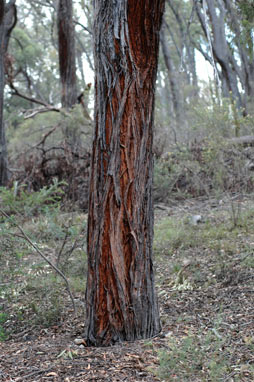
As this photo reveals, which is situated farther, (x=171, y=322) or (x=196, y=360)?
(x=171, y=322)

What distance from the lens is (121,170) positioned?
310 cm

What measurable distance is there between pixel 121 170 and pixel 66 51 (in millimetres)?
8869

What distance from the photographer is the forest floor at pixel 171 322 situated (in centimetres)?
273

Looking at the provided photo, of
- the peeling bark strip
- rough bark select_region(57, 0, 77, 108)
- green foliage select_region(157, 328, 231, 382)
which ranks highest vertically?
rough bark select_region(57, 0, 77, 108)

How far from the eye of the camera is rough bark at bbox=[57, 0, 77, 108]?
10812mm

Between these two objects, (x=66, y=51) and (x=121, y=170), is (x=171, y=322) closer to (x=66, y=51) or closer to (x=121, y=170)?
(x=121, y=170)

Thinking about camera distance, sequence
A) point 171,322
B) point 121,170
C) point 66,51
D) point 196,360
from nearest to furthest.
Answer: point 196,360
point 121,170
point 171,322
point 66,51

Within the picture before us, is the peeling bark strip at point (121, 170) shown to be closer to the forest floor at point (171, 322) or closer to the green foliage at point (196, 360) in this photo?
the forest floor at point (171, 322)

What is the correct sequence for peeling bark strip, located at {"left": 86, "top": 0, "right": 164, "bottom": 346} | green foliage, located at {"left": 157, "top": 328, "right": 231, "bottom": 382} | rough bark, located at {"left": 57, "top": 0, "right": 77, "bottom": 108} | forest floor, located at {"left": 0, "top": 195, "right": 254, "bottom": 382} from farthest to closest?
rough bark, located at {"left": 57, "top": 0, "right": 77, "bottom": 108} → peeling bark strip, located at {"left": 86, "top": 0, "right": 164, "bottom": 346} → forest floor, located at {"left": 0, "top": 195, "right": 254, "bottom": 382} → green foliage, located at {"left": 157, "top": 328, "right": 231, "bottom": 382}

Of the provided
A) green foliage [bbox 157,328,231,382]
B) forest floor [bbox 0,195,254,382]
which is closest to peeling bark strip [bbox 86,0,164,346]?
forest floor [bbox 0,195,254,382]

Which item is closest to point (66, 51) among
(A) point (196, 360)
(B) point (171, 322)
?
(B) point (171, 322)

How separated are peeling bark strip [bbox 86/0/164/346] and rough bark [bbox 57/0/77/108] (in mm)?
8090

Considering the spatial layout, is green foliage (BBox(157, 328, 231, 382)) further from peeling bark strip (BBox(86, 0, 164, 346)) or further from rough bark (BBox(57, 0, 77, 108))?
rough bark (BBox(57, 0, 77, 108))

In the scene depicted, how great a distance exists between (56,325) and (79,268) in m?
1.23
